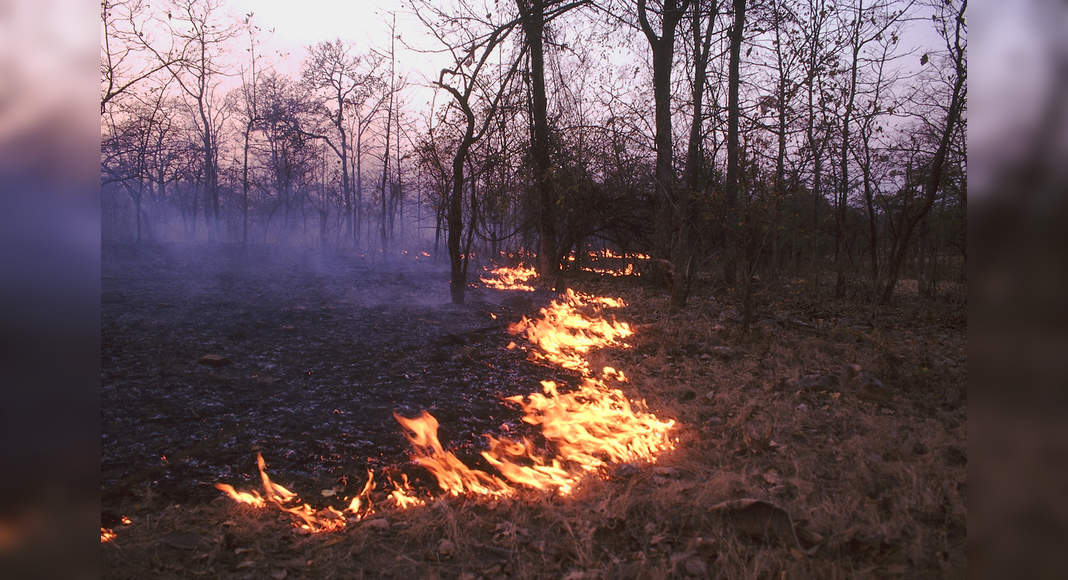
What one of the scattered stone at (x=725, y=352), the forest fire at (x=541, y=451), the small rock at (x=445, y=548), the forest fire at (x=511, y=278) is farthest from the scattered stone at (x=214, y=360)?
the forest fire at (x=511, y=278)

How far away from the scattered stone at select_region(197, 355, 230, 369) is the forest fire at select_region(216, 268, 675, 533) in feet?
8.47

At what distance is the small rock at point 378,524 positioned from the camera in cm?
296

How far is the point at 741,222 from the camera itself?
7094 mm

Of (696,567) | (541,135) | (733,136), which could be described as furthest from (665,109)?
(696,567)

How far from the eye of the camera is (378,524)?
117 inches

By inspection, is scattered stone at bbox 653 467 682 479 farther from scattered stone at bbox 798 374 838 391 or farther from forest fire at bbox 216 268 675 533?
scattered stone at bbox 798 374 838 391

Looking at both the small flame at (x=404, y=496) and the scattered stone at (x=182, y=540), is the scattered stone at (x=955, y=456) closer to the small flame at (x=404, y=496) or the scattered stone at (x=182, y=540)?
the small flame at (x=404, y=496)

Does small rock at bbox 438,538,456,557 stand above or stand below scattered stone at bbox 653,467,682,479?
below

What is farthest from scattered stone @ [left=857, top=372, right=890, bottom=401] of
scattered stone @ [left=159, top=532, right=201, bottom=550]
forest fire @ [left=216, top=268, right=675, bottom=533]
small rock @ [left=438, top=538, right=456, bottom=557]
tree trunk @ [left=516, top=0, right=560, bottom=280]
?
tree trunk @ [left=516, top=0, right=560, bottom=280]

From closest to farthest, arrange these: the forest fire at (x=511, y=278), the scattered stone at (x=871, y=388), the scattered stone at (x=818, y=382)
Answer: the scattered stone at (x=871, y=388) → the scattered stone at (x=818, y=382) → the forest fire at (x=511, y=278)

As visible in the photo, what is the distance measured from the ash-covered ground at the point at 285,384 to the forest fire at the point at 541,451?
173 mm

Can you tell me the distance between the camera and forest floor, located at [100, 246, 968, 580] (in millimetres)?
2635
